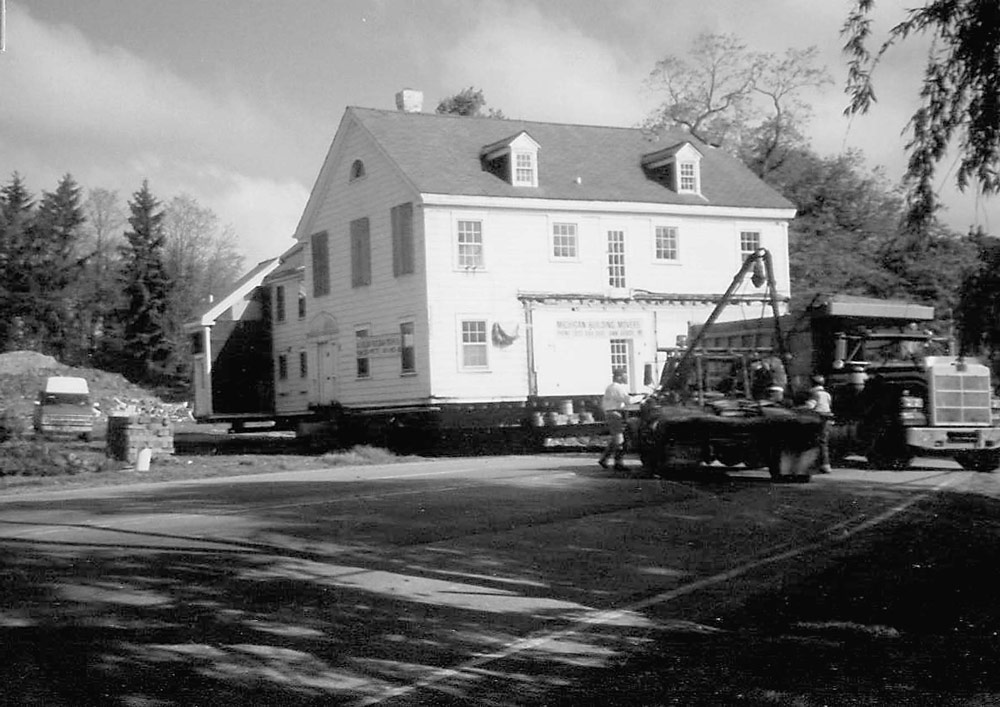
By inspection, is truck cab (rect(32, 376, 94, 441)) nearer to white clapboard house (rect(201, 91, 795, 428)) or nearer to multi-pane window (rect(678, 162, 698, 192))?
white clapboard house (rect(201, 91, 795, 428))

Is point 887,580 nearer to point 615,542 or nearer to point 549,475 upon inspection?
point 615,542

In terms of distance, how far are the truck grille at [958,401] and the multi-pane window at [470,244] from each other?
49.4ft

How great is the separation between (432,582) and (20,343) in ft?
236

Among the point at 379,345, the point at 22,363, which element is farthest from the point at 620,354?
the point at 22,363

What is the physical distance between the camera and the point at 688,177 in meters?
39.4

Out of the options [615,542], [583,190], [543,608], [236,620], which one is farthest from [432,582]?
[583,190]

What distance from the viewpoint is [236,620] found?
8.38m

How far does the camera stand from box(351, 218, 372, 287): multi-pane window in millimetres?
36219

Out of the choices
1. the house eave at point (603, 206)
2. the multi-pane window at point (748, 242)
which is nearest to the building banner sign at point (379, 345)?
the house eave at point (603, 206)

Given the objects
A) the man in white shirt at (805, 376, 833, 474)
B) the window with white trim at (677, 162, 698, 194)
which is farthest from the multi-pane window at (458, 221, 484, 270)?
the man in white shirt at (805, 376, 833, 474)

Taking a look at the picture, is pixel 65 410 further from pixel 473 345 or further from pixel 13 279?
pixel 13 279

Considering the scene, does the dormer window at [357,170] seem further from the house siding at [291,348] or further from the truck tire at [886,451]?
the truck tire at [886,451]

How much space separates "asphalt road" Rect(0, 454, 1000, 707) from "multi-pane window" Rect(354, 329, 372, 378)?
19619mm

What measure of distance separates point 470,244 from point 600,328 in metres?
4.58
